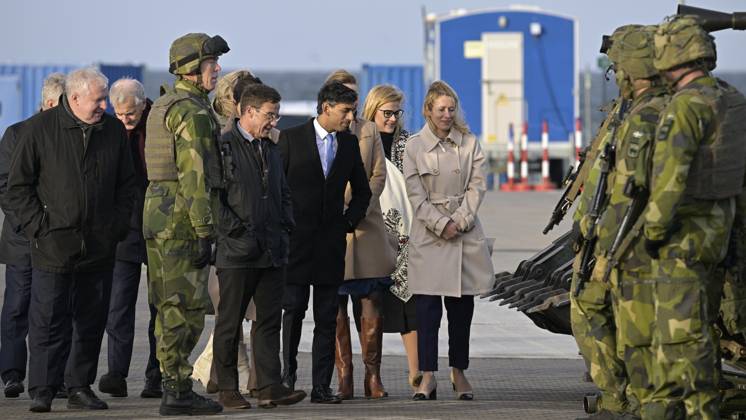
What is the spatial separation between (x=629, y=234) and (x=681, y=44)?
841 millimetres

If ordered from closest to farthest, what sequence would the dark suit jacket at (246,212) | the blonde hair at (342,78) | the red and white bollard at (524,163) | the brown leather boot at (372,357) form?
the dark suit jacket at (246,212) < the brown leather boot at (372,357) < the blonde hair at (342,78) < the red and white bollard at (524,163)

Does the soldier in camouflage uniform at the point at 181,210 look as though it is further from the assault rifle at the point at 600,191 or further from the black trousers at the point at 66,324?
the assault rifle at the point at 600,191

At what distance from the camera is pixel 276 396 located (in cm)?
945

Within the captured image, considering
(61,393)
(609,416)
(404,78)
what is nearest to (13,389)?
(61,393)

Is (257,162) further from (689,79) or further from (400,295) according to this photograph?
(689,79)

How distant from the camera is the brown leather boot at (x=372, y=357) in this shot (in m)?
10.2

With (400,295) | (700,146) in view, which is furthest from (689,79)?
(400,295)

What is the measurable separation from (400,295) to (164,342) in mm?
1932

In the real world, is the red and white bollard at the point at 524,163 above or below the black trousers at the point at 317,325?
below

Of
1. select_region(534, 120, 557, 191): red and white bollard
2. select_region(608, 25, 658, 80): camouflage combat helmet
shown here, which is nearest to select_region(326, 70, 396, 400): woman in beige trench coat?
select_region(608, 25, 658, 80): camouflage combat helmet

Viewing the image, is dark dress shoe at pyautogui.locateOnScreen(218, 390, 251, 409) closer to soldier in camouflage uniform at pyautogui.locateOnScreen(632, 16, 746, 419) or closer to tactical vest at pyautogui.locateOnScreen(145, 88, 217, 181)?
tactical vest at pyautogui.locateOnScreen(145, 88, 217, 181)

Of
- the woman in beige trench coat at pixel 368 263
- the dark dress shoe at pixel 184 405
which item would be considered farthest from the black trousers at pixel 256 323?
the woman in beige trench coat at pixel 368 263

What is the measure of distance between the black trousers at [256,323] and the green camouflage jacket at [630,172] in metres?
2.23

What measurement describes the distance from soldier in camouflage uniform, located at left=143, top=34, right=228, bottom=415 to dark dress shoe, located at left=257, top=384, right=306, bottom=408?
406 millimetres
